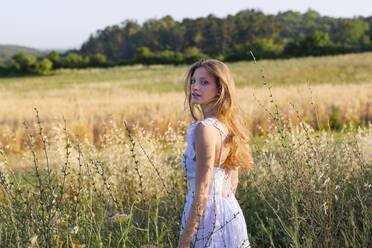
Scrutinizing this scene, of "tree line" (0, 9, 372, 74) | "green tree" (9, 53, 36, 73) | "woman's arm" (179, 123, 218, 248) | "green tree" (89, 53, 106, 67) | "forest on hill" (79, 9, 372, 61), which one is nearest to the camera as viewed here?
"woman's arm" (179, 123, 218, 248)

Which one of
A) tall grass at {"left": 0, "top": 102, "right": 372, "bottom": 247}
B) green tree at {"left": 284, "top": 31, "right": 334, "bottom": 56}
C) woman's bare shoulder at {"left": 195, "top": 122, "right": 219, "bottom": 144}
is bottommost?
tall grass at {"left": 0, "top": 102, "right": 372, "bottom": 247}

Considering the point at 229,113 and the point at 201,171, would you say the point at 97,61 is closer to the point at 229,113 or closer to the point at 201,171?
the point at 229,113

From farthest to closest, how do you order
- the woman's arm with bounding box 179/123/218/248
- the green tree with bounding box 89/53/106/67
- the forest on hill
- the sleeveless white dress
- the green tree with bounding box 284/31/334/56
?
the forest on hill → the green tree with bounding box 89/53/106/67 → the green tree with bounding box 284/31/334/56 → the sleeveless white dress → the woman's arm with bounding box 179/123/218/248

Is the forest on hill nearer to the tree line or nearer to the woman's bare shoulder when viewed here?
the tree line

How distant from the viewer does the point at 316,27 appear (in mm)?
97562

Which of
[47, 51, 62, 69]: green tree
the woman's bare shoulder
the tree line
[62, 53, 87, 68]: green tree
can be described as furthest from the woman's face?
[47, 51, 62, 69]: green tree

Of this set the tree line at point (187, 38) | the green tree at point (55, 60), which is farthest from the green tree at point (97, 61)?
the green tree at point (55, 60)

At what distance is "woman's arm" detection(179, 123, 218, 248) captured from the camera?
2.12m

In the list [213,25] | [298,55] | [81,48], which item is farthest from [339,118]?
[81,48]

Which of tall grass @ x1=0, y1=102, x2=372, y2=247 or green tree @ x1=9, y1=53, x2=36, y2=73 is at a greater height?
green tree @ x1=9, y1=53, x2=36, y2=73

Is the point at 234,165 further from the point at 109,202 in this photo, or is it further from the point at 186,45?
the point at 186,45

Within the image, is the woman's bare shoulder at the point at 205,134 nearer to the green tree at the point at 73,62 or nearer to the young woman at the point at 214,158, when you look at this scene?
the young woman at the point at 214,158

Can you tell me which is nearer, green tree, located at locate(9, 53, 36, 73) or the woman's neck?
the woman's neck

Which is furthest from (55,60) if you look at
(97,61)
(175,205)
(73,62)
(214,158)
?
(214,158)
